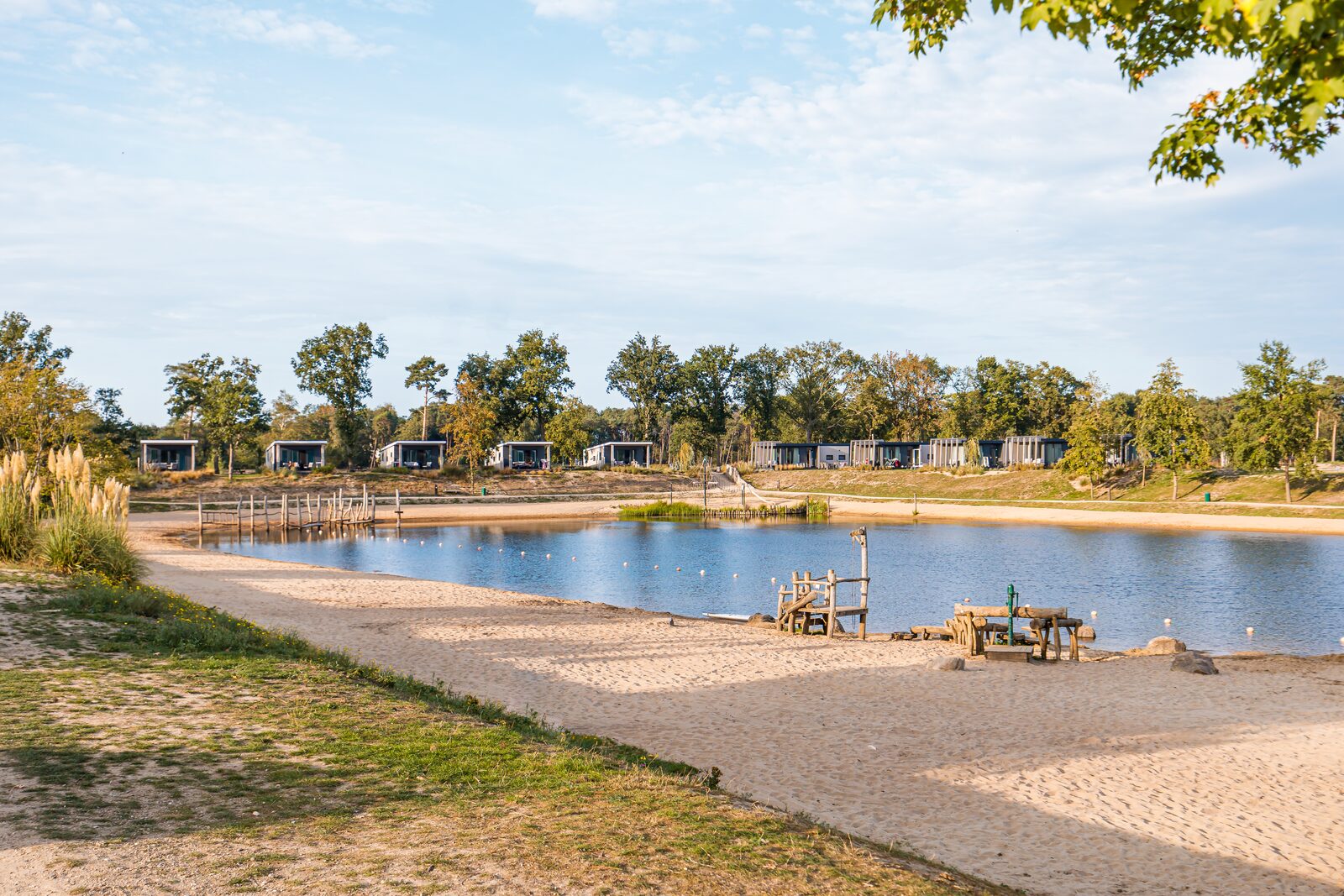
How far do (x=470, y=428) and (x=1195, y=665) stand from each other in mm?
70972

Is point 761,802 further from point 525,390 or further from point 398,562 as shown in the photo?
point 525,390

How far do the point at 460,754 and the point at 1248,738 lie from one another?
10617 mm

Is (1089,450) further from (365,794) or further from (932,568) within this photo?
(365,794)

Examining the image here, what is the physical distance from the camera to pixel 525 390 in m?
97.4

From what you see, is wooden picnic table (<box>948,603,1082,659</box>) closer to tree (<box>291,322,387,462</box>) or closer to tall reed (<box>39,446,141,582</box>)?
tall reed (<box>39,446,141,582</box>)

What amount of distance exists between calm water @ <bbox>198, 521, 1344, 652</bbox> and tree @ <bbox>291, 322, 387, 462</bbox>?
113ft

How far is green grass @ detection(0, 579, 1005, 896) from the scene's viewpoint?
5.71 metres

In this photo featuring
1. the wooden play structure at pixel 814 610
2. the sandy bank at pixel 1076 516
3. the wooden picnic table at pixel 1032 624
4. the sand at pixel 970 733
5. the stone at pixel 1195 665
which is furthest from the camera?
the sandy bank at pixel 1076 516

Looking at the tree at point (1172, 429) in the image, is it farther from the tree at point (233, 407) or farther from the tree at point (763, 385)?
the tree at point (233, 407)

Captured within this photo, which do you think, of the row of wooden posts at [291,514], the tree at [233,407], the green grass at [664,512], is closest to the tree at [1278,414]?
the green grass at [664,512]

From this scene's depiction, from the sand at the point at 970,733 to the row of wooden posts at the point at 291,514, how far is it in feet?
136

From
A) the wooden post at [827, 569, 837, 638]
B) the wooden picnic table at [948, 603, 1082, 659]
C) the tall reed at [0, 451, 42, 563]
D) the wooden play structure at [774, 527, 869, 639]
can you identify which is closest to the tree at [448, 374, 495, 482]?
the wooden play structure at [774, 527, 869, 639]

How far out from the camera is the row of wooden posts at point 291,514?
59.9 meters

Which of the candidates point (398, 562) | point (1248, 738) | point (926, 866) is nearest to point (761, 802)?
point (926, 866)
